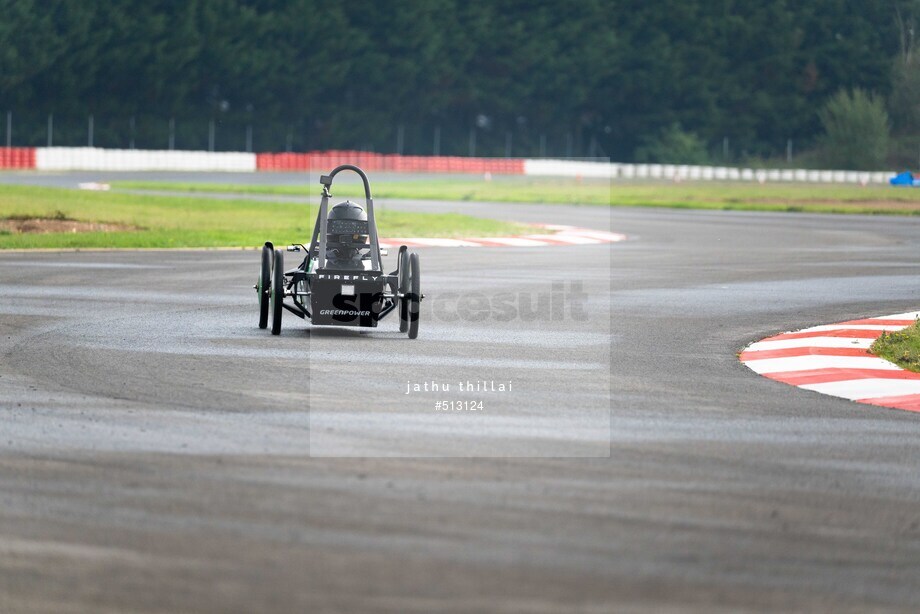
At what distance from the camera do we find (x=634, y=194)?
55281mm

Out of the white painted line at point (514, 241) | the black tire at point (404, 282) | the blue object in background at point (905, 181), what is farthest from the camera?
the blue object in background at point (905, 181)

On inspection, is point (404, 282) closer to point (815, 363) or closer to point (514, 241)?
point (815, 363)

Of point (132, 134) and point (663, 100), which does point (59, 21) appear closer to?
point (132, 134)

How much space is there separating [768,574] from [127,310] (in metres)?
10.2

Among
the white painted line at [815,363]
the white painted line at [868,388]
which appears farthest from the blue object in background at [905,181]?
the white painted line at [868,388]

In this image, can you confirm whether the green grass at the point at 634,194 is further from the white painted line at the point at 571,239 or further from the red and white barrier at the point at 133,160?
the white painted line at the point at 571,239

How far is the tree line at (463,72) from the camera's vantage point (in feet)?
249

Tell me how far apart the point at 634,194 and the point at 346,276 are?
43.8 meters

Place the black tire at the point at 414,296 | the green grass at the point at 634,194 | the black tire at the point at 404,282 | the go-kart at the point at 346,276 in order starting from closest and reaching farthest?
the go-kart at the point at 346,276 < the black tire at the point at 414,296 < the black tire at the point at 404,282 < the green grass at the point at 634,194

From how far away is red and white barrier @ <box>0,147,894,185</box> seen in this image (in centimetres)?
5988

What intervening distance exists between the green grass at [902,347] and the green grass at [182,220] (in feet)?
41.9

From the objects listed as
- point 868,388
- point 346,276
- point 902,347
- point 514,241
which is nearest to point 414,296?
point 346,276

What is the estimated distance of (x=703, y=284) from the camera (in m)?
18.9

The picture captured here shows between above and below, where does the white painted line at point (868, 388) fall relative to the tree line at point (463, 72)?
below
